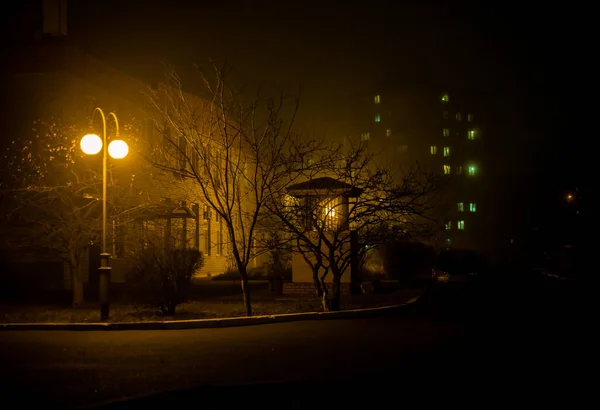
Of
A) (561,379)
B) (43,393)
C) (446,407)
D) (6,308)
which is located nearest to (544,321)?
(561,379)

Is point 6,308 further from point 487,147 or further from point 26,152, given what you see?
point 487,147

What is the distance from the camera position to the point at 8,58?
3544 centimetres

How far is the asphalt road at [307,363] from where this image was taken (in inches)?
304

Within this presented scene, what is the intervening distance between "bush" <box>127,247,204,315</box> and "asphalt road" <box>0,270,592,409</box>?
302 cm

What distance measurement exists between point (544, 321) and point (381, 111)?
8830 centimetres

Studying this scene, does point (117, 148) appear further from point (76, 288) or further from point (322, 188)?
point (322, 188)

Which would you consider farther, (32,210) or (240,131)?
(32,210)

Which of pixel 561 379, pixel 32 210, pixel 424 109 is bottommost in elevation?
pixel 561 379

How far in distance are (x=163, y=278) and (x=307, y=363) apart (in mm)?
9125

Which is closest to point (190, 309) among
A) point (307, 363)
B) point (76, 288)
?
point (76, 288)

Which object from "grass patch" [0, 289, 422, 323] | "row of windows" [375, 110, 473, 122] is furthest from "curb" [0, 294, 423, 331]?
"row of windows" [375, 110, 473, 122]

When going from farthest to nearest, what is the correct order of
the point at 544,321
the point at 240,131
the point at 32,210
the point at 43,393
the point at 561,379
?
the point at 32,210, the point at 240,131, the point at 544,321, the point at 561,379, the point at 43,393

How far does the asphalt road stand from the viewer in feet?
25.3

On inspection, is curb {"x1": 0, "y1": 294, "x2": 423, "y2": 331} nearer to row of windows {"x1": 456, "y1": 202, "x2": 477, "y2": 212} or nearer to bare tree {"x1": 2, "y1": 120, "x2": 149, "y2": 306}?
bare tree {"x1": 2, "y1": 120, "x2": 149, "y2": 306}
